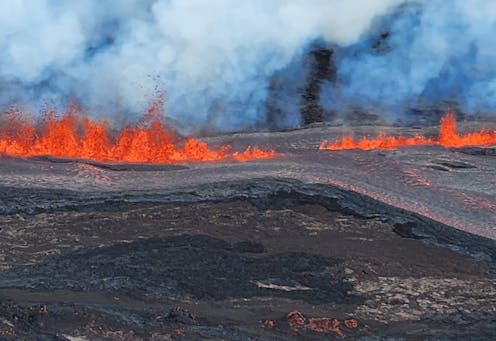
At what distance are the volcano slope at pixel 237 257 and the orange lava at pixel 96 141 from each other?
98 cm

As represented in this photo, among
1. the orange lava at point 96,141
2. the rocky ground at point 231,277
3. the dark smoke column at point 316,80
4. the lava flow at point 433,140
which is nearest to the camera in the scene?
the rocky ground at point 231,277

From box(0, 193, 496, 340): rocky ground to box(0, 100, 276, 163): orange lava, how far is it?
7.67 ft

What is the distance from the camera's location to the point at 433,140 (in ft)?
39.9

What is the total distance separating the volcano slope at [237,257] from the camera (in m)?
5.39

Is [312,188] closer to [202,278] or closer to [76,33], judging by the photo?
[202,278]

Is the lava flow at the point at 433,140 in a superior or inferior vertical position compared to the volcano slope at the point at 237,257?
superior

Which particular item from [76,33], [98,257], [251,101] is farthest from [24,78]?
[98,257]

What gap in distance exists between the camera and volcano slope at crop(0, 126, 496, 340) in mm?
5395

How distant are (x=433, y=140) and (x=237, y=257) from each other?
667cm

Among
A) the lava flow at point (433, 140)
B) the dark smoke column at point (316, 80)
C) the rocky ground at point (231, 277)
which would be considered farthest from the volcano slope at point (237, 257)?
the dark smoke column at point (316, 80)

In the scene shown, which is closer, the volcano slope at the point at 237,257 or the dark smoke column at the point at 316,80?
the volcano slope at the point at 237,257

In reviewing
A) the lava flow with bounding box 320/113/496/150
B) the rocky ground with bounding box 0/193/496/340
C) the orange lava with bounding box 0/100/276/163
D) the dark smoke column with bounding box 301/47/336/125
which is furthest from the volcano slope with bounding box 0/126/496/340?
the dark smoke column with bounding box 301/47/336/125

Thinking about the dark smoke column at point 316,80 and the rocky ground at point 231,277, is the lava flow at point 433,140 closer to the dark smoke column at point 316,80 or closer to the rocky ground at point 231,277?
the dark smoke column at point 316,80

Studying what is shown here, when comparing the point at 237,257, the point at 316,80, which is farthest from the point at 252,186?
the point at 316,80
